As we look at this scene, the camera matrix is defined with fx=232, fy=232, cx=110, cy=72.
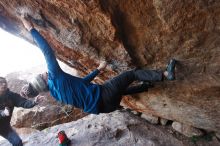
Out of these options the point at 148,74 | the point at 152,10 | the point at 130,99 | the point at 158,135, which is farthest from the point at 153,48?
the point at 158,135

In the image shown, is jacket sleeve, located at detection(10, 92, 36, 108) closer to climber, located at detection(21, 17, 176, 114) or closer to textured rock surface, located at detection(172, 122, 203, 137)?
climber, located at detection(21, 17, 176, 114)

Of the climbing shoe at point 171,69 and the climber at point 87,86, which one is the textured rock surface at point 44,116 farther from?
the climbing shoe at point 171,69

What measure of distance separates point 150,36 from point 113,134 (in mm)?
3411

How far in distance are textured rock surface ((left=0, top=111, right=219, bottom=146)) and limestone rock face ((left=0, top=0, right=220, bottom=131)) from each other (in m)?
1.12

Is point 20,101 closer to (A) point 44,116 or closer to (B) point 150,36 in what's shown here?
(B) point 150,36

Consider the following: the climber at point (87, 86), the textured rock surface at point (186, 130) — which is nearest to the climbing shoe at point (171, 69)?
the climber at point (87, 86)

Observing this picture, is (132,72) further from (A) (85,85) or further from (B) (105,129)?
(B) (105,129)

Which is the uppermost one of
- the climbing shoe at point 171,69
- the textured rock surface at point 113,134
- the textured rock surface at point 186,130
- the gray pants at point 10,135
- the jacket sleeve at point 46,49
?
the jacket sleeve at point 46,49

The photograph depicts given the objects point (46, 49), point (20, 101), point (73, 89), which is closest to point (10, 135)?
point (20, 101)

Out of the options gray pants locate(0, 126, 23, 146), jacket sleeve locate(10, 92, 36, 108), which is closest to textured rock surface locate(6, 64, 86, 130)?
gray pants locate(0, 126, 23, 146)

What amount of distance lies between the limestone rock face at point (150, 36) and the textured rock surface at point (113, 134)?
1.12 m

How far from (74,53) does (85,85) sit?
1.36m

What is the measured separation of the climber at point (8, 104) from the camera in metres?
5.48

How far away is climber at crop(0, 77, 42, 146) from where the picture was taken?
18.0 feet
